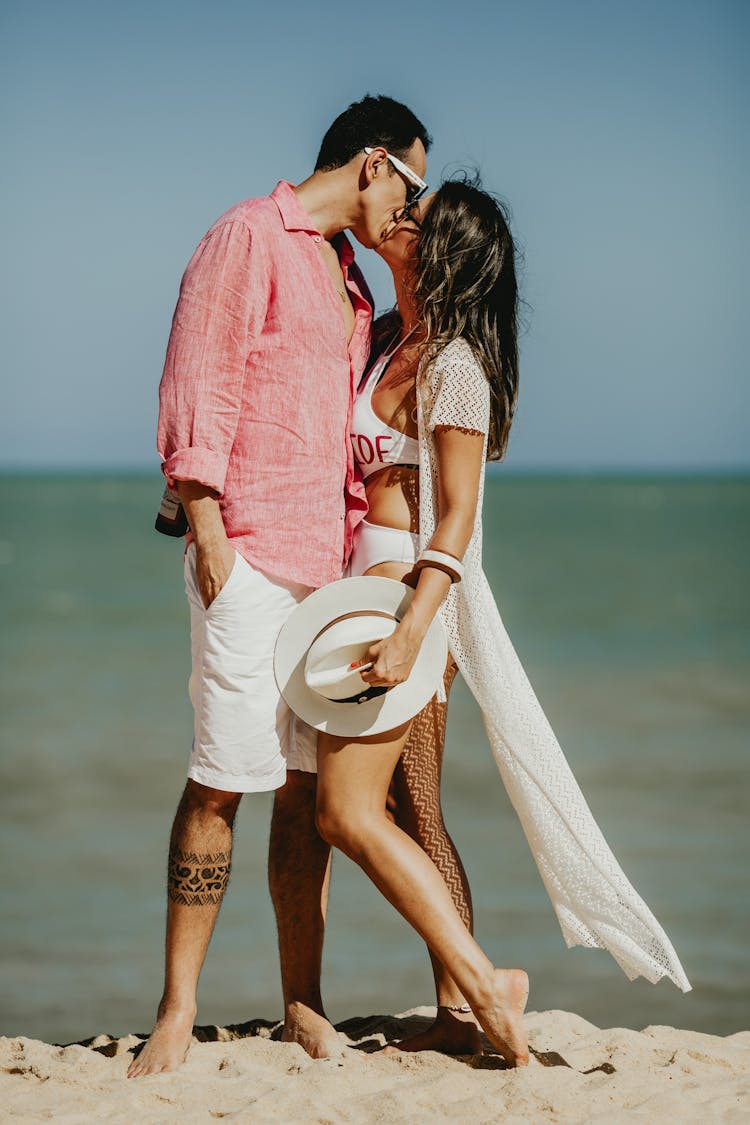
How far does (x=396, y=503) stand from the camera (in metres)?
3.65

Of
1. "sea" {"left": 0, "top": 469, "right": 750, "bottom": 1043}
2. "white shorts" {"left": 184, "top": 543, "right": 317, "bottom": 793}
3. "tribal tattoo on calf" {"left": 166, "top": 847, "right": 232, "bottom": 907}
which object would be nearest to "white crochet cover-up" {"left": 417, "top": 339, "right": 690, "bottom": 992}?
"white shorts" {"left": 184, "top": 543, "right": 317, "bottom": 793}

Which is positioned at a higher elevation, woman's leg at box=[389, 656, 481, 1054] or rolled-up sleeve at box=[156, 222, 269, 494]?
rolled-up sleeve at box=[156, 222, 269, 494]

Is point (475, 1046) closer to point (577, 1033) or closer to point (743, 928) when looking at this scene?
point (577, 1033)

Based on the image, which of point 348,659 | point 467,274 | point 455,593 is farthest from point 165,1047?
point 467,274

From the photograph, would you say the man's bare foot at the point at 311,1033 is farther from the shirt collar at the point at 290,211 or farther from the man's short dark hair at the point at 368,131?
the man's short dark hair at the point at 368,131

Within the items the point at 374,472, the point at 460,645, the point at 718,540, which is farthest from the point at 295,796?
the point at 718,540

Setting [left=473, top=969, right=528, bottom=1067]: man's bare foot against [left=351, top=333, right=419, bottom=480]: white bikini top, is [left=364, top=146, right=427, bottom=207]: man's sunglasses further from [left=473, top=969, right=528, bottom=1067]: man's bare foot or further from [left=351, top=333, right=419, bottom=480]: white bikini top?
[left=473, top=969, right=528, bottom=1067]: man's bare foot

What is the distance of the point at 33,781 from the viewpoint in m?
9.09

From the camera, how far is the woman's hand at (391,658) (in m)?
3.34

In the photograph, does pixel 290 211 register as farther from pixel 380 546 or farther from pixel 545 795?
pixel 545 795

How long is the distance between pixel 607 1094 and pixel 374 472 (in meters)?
1.76

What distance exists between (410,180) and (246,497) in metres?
1.06

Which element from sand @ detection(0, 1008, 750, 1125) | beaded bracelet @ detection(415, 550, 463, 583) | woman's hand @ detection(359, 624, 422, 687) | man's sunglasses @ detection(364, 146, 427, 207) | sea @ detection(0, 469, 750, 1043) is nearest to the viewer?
sand @ detection(0, 1008, 750, 1125)

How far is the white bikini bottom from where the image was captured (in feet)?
11.9
